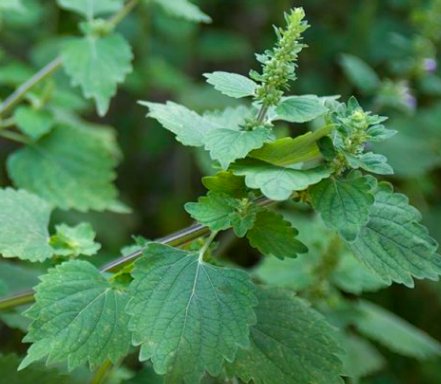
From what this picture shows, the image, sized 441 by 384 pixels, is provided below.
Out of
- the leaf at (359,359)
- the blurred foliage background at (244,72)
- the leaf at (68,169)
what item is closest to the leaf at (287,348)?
the leaf at (359,359)

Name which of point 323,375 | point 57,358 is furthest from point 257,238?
point 57,358

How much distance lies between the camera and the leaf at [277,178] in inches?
41.4

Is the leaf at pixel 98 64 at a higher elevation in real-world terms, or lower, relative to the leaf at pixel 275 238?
lower

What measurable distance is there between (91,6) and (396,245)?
122 cm

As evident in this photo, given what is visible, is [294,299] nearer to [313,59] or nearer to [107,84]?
[107,84]

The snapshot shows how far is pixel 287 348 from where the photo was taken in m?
1.23

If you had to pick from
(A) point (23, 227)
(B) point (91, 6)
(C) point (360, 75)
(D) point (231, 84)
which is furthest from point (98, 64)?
(C) point (360, 75)

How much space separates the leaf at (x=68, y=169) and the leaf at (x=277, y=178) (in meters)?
0.82

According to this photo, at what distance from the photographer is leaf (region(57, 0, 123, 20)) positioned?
2.00 metres

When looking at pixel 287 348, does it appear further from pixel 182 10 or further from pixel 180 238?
pixel 182 10

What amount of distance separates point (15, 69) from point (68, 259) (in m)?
1.24

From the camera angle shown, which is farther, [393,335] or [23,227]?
[393,335]

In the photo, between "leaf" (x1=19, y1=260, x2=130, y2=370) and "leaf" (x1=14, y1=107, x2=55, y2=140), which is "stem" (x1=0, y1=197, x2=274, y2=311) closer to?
"leaf" (x1=19, y1=260, x2=130, y2=370)

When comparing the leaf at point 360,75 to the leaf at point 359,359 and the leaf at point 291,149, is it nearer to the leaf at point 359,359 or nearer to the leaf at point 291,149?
the leaf at point 359,359
